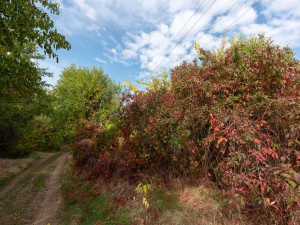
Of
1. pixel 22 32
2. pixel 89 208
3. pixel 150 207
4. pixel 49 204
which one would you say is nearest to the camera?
pixel 22 32

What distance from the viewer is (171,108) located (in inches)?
207

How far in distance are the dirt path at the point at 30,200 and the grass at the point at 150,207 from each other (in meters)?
0.64

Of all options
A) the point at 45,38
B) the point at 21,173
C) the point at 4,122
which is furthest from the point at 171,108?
the point at 4,122

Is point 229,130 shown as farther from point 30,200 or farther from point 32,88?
point 30,200

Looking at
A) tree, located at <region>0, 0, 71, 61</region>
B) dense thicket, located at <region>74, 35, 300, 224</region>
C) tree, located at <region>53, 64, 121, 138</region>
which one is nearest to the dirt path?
dense thicket, located at <region>74, 35, 300, 224</region>

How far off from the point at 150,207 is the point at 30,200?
614cm

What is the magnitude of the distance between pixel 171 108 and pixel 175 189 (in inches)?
111

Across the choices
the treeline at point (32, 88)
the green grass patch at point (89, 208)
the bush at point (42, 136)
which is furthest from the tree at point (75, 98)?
the green grass patch at point (89, 208)

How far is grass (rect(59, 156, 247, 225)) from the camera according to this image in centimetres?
387

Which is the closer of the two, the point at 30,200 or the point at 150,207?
the point at 150,207

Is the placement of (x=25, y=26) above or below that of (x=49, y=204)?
above

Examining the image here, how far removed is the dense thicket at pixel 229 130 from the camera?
2957 mm

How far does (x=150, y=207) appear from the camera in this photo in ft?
15.6

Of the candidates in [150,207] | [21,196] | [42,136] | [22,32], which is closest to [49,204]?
[21,196]
